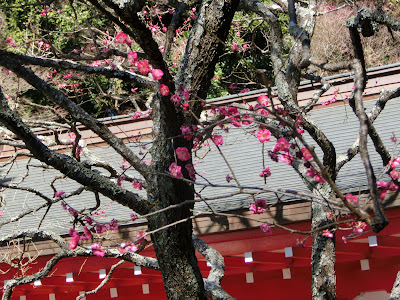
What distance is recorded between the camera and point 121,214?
602 cm

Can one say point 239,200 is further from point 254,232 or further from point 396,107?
point 396,107

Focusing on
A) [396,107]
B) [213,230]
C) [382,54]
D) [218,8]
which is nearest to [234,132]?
[396,107]

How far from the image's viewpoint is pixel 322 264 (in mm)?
3828

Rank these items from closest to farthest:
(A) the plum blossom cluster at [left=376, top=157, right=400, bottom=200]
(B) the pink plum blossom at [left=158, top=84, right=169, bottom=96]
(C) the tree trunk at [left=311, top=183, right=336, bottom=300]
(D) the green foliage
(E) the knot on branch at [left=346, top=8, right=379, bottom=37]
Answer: (E) the knot on branch at [left=346, top=8, right=379, bottom=37] < (B) the pink plum blossom at [left=158, top=84, right=169, bottom=96] < (A) the plum blossom cluster at [left=376, top=157, right=400, bottom=200] < (C) the tree trunk at [left=311, top=183, right=336, bottom=300] < (D) the green foliage

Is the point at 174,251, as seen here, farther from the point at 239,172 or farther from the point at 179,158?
the point at 239,172

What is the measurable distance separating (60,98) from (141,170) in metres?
0.62

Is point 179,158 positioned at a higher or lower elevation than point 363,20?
lower

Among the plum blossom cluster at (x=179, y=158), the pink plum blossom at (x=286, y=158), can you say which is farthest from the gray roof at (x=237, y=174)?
the plum blossom cluster at (x=179, y=158)

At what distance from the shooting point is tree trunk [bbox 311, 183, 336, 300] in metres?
3.78

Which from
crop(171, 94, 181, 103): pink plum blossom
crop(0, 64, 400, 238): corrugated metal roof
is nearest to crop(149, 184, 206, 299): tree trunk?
crop(171, 94, 181, 103): pink plum blossom

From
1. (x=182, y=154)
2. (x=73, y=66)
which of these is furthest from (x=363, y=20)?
(x=73, y=66)

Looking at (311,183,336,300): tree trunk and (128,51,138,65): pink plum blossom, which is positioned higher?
(128,51,138,65): pink plum blossom

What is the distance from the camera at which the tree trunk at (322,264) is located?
3.78m

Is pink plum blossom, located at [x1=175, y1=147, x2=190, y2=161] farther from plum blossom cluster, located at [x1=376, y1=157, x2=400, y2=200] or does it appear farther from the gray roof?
the gray roof
